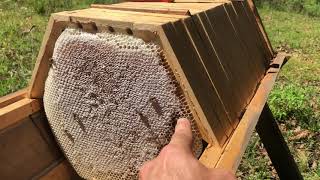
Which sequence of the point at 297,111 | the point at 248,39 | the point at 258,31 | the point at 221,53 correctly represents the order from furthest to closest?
the point at 297,111 < the point at 258,31 < the point at 248,39 < the point at 221,53

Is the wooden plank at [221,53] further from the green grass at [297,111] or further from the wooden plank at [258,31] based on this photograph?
the green grass at [297,111]

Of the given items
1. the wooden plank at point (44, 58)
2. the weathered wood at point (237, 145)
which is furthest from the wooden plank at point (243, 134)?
the wooden plank at point (44, 58)

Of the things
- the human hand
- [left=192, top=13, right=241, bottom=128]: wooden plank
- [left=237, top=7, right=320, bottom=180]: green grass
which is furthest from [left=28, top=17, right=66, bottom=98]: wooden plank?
[left=237, top=7, right=320, bottom=180]: green grass

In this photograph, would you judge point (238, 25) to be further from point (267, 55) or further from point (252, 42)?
point (267, 55)

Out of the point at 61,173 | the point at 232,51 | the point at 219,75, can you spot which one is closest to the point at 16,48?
the point at 232,51

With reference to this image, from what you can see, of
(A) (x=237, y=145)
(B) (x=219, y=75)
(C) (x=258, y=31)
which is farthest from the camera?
(C) (x=258, y=31)

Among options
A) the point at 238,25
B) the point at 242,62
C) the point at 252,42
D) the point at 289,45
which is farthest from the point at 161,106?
the point at 289,45

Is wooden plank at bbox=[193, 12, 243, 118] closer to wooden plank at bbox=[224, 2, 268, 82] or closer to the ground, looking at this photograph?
wooden plank at bbox=[224, 2, 268, 82]

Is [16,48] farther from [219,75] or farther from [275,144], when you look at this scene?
[219,75]
